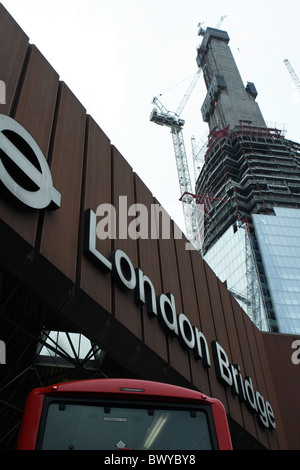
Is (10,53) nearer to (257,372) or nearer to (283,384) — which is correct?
(257,372)

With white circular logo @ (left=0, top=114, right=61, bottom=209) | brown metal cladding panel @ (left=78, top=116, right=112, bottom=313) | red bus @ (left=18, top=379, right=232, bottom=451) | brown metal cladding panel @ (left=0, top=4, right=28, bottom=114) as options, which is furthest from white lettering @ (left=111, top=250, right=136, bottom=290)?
red bus @ (left=18, top=379, right=232, bottom=451)

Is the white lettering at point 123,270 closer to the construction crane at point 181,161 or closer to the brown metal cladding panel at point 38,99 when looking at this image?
the brown metal cladding panel at point 38,99

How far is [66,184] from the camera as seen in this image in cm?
1189

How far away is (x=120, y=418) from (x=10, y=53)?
940cm

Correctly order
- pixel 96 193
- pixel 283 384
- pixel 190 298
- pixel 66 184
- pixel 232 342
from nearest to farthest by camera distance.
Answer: pixel 66 184 < pixel 96 193 < pixel 190 298 < pixel 232 342 < pixel 283 384

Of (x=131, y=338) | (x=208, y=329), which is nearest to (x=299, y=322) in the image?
(x=208, y=329)

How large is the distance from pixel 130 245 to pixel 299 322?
88.0 m

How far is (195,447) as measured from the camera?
6758 millimetres

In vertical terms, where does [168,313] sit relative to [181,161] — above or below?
below

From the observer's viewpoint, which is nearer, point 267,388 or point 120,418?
point 120,418

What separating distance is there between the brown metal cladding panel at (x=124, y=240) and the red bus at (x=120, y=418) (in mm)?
4728

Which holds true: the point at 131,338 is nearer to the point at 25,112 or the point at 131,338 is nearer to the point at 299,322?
the point at 25,112

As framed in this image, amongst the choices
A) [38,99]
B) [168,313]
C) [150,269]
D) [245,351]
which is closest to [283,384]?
[245,351]

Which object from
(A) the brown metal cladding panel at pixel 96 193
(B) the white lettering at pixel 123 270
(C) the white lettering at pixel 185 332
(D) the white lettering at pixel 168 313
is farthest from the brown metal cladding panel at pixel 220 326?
(A) the brown metal cladding panel at pixel 96 193
